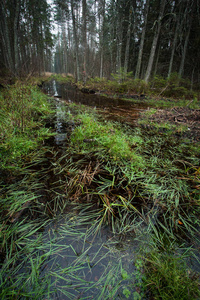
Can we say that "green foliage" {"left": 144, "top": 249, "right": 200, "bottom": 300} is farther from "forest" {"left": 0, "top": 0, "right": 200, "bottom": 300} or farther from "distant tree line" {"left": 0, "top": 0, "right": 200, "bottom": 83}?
"distant tree line" {"left": 0, "top": 0, "right": 200, "bottom": 83}

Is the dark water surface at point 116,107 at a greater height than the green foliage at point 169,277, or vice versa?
the dark water surface at point 116,107

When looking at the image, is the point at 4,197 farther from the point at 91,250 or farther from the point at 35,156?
the point at 91,250

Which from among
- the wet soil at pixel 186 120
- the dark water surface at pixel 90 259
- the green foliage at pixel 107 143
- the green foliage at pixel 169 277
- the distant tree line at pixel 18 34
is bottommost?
the dark water surface at pixel 90 259

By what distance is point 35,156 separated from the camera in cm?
228

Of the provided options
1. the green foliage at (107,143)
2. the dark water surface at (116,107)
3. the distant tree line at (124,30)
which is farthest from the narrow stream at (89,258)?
the distant tree line at (124,30)

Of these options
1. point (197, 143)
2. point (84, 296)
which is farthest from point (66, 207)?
point (197, 143)

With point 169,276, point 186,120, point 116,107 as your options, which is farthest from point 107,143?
point 116,107

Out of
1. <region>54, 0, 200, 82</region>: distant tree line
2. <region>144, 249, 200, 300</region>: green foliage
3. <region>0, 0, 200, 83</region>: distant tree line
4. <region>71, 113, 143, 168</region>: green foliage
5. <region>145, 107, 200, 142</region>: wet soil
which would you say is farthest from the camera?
<region>54, 0, 200, 82</region>: distant tree line

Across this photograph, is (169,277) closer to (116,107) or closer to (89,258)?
(89,258)

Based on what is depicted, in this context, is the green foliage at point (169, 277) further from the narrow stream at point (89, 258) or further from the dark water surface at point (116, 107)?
the dark water surface at point (116, 107)

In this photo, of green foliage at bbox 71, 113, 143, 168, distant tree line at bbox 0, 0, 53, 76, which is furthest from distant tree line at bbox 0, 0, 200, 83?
green foliage at bbox 71, 113, 143, 168

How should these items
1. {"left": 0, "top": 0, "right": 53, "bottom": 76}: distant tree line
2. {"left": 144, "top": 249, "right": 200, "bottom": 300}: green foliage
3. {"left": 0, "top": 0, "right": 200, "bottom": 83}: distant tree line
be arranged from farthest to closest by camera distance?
{"left": 0, "top": 0, "right": 200, "bottom": 83}: distant tree line, {"left": 0, "top": 0, "right": 53, "bottom": 76}: distant tree line, {"left": 144, "top": 249, "right": 200, "bottom": 300}: green foliage

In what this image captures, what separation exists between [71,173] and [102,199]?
0.69m

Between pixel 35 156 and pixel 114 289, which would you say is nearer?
pixel 114 289
